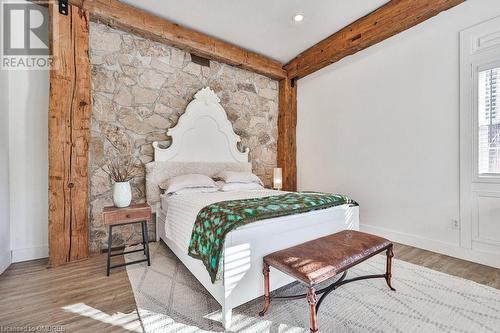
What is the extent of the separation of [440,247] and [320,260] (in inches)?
84.3

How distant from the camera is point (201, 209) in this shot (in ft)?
5.97

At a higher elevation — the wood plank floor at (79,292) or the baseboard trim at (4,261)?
the baseboard trim at (4,261)

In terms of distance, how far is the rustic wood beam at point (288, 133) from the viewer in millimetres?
4492

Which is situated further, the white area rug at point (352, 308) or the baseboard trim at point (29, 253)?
the baseboard trim at point (29, 253)

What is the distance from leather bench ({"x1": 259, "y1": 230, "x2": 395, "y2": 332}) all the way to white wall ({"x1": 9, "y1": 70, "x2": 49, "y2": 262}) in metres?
2.64

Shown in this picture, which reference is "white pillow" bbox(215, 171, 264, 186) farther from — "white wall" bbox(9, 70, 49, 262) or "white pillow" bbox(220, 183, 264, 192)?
"white wall" bbox(9, 70, 49, 262)

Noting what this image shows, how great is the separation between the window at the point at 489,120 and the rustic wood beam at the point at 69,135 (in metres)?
4.24

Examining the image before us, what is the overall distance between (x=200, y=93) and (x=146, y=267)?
246cm

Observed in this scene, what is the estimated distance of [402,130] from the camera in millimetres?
2990

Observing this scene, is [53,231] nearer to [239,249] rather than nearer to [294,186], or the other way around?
[239,249]

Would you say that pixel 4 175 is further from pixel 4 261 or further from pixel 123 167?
pixel 123 167

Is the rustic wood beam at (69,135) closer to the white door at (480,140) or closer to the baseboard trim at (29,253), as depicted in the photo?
the baseboard trim at (29,253)

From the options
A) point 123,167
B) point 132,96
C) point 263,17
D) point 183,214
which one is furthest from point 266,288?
point 263,17

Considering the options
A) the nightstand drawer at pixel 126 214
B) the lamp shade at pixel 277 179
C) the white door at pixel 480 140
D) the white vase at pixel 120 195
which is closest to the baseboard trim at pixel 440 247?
the white door at pixel 480 140
